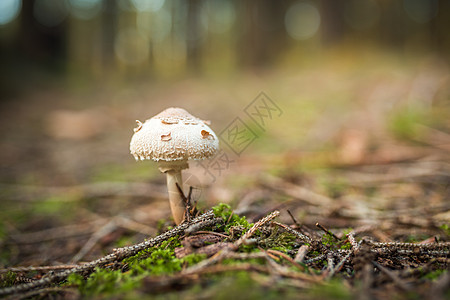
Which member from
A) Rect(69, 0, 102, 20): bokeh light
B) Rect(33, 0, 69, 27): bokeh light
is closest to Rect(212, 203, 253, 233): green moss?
Rect(33, 0, 69, 27): bokeh light

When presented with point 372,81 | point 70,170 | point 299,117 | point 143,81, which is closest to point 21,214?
point 70,170

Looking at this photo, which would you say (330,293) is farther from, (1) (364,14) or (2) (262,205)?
(1) (364,14)

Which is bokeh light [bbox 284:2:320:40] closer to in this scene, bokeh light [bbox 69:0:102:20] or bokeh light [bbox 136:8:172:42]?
bokeh light [bbox 136:8:172:42]

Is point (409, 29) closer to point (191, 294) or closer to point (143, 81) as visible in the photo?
point (143, 81)

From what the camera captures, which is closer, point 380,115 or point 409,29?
point 380,115

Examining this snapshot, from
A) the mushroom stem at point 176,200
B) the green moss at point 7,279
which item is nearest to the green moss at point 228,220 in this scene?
the mushroom stem at point 176,200
